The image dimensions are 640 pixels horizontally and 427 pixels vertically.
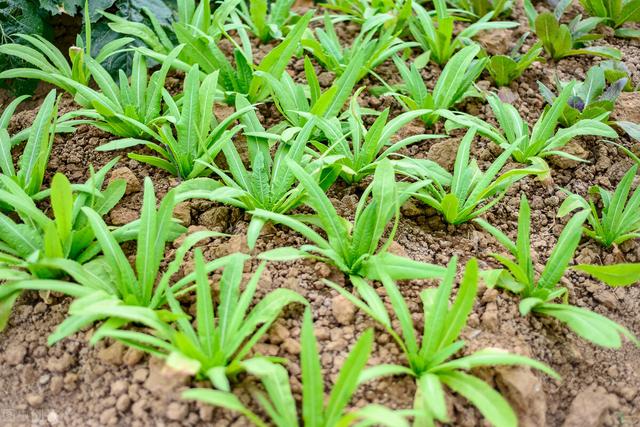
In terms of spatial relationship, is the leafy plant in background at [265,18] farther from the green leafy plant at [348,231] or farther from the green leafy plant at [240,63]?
the green leafy plant at [348,231]

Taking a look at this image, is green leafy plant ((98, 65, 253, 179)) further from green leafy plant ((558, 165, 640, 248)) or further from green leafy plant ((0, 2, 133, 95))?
green leafy plant ((558, 165, 640, 248))

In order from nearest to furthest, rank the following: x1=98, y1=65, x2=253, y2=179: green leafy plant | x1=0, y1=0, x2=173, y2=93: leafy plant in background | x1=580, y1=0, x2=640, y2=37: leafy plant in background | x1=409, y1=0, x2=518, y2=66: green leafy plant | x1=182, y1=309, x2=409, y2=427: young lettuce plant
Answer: x1=182, y1=309, x2=409, y2=427: young lettuce plant < x1=98, y1=65, x2=253, y2=179: green leafy plant < x1=0, y1=0, x2=173, y2=93: leafy plant in background < x1=409, y1=0, x2=518, y2=66: green leafy plant < x1=580, y1=0, x2=640, y2=37: leafy plant in background

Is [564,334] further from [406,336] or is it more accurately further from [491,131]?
[491,131]

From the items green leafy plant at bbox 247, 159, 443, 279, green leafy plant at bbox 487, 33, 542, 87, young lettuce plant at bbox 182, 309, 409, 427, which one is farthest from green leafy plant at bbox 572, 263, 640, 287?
green leafy plant at bbox 487, 33, 542, 87

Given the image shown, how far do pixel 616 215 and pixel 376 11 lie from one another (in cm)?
147

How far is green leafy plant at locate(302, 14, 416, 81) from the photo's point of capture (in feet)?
9.04

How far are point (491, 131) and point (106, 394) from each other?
1642mm

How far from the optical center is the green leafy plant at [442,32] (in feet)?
9.38

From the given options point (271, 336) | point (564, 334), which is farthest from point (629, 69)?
point (271, 336)

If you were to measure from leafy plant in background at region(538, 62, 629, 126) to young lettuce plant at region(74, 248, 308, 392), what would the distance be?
4.65ft

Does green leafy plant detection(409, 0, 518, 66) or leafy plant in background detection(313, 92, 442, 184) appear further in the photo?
green leafy plant detection(409, 0, 518, 66)

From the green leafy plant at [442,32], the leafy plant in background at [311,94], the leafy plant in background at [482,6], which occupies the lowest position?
the leafy plant in background at [311,94]

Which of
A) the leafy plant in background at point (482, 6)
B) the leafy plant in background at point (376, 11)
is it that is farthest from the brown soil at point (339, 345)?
the leafy plant in background at point (482, 6)

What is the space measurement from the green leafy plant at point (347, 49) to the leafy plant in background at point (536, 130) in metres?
0.43
